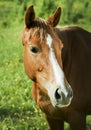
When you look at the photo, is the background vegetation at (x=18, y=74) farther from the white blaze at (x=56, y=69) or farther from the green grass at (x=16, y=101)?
the white blaze at (x=56, y=69)

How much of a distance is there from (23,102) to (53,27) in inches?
111

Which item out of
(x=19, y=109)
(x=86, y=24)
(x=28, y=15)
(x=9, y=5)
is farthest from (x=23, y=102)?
(x=9, y=5)

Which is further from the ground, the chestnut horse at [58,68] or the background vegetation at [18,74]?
the chestnut horse at [58,68]

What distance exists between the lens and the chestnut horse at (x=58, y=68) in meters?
3.63

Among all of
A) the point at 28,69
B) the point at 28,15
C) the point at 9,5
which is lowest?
the point at 9,5

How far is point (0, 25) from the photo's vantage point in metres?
17.3

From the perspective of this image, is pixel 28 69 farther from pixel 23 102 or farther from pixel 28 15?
pixel 23 102

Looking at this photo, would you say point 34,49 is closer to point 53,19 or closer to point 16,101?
point 53,19

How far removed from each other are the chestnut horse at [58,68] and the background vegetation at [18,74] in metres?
1.12

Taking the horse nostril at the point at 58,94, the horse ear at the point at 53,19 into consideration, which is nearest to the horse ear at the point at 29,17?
the horse ear at the point at 53,19

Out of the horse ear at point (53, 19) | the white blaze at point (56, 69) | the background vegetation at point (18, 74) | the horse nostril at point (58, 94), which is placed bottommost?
the background vegetation at point (18, 74)

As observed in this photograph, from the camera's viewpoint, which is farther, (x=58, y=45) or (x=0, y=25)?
(x=0, y=25)

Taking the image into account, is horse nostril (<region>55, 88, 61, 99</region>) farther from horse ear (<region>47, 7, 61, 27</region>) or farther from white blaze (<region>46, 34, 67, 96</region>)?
horse ear (<region>47, 7, 61, 27</region>)

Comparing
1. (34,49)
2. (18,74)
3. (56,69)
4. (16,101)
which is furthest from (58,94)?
(18,74)
